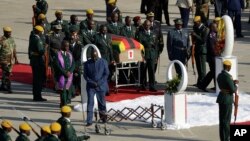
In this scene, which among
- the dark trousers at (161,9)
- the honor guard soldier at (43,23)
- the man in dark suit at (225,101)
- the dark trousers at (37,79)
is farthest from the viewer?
the dark trousers at (161,9)

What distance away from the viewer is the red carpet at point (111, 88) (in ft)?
81.4

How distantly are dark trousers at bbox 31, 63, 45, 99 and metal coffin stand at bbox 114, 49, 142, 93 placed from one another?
6.31 feet

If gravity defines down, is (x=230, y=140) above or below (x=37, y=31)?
below

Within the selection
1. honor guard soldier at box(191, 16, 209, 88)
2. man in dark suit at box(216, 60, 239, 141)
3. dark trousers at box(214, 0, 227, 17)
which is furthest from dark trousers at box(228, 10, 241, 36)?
man in dark suit at box(216, 60, 239, 141)

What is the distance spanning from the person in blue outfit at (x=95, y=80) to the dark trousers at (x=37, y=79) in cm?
280

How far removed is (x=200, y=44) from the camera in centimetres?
2580

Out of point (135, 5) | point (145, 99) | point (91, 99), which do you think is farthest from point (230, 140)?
point (135, 5)

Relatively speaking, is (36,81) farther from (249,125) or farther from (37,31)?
(249,125)

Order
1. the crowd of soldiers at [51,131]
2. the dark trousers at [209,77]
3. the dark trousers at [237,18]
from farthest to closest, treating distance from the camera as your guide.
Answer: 1. the dark trousers at [237,18]
2. the dark trousers at [209,77]
3. the crowd of soldiers at [51,131]

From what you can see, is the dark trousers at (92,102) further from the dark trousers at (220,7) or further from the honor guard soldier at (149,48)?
the dark trousers at (220,7)

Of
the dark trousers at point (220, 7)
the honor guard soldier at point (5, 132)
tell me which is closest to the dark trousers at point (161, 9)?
the dark trousers at point (220, 7)

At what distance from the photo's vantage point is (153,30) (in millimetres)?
25562

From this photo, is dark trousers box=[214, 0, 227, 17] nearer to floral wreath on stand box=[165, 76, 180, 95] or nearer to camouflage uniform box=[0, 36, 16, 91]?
camouflage uniform box=[0, 36, 16, 91]

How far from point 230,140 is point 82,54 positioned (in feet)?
18.6
